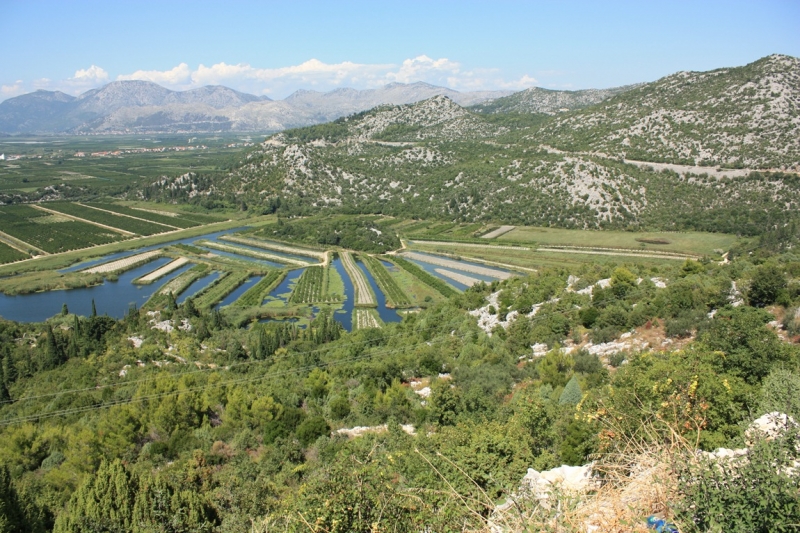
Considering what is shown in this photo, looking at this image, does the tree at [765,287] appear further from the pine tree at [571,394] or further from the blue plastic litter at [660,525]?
Answer: the blue plastic litter at [660,525]

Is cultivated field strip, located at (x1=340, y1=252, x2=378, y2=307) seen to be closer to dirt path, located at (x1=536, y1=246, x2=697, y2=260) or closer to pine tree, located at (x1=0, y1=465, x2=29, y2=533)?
dirt path, located at (x1=536, y1=246, x2=697, y2=260)

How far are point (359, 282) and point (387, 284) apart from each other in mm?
3553

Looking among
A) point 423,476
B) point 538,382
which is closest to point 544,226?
point 538,382

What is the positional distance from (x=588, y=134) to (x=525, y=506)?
336 feet

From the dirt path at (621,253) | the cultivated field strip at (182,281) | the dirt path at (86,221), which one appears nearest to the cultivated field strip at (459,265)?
the dirt path at (621,253)

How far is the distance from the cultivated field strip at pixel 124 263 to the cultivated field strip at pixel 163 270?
3.92m

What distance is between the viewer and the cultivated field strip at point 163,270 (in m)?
59.2

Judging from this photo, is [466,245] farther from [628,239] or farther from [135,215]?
[135,215]

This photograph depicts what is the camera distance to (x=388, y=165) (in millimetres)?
114438

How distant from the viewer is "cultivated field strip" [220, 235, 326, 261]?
71387 millimetres

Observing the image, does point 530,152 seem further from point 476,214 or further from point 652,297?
point 652,297

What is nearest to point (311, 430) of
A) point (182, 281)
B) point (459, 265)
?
point (182, 281)

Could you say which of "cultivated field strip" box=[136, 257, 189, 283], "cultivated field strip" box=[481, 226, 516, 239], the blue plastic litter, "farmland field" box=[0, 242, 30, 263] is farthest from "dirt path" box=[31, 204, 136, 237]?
the blue plastic litter

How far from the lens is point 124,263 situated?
217 ft
